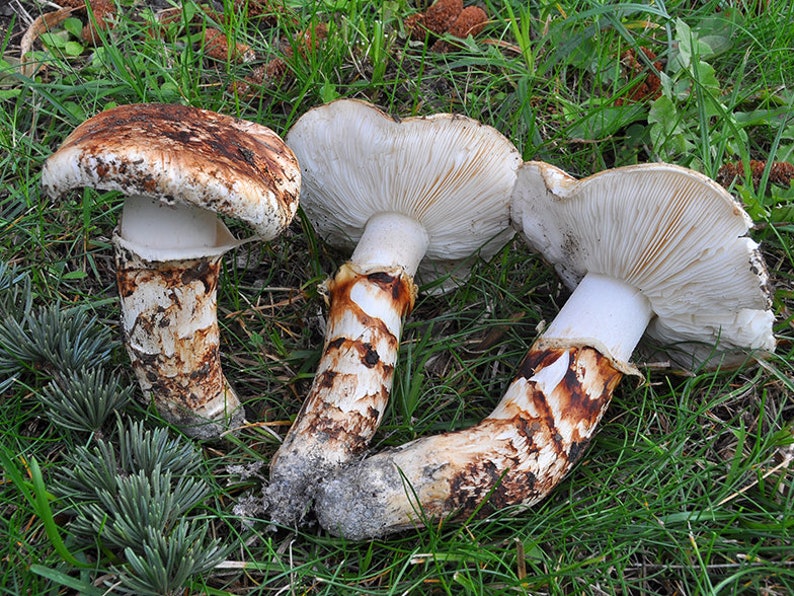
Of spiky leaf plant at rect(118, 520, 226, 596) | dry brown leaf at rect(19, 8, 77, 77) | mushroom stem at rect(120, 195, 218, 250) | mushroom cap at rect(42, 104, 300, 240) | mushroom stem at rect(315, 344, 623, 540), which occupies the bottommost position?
spiky leaf plant at rect(118, 520, 226, 596)

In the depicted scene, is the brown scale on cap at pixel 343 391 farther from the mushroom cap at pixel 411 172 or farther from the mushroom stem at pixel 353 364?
the mushroom cap at pixel 411 172

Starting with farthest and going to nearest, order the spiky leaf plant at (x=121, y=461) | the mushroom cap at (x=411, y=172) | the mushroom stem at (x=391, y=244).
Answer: the mushroom stem at (x=391, y=244) → the mushroom cap at (x=411, y=172) → the spiky leaf plant at (x=121, y=461)

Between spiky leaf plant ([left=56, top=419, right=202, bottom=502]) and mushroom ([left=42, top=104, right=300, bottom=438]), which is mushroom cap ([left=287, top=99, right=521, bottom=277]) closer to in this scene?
mushroom ([left=42, top=104, right=300, bottom=438])

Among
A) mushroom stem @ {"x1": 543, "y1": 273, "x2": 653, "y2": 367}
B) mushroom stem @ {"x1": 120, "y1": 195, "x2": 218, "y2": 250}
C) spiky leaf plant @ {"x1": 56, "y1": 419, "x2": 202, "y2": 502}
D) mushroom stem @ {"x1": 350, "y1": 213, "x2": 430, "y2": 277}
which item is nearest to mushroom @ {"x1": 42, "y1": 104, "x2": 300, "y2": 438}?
mushroom stem @ {"x1": 120, "y1": 195, "x2": 218, "y2": 250}

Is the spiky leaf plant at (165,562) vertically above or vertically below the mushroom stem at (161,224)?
below

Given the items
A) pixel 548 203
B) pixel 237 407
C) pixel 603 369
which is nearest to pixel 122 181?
pixel 237 407

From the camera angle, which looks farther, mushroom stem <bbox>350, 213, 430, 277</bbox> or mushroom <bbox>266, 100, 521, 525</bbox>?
mushroom stem <bbox>350, 213, 430, 277</bbox>

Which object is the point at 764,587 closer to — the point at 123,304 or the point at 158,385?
the point at 158,385

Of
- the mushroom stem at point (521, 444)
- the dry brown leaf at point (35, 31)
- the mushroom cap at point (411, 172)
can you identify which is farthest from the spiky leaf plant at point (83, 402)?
the dry brown leaf at point (35, 31)
